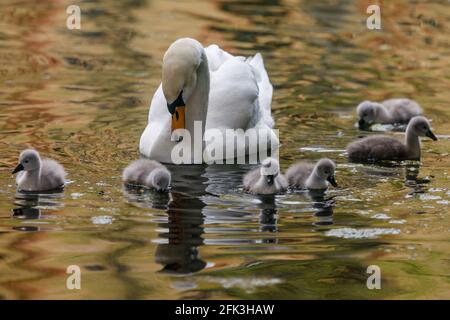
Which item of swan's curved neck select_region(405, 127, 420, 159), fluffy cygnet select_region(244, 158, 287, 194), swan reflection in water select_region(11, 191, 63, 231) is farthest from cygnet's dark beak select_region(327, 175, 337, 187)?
swan reflection in water select_region(11, 191, 63, 231)

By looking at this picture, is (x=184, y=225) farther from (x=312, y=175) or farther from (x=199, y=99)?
(x=199, y=99)

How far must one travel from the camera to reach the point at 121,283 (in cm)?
780

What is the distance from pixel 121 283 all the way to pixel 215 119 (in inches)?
164

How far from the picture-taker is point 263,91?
43.7 feet

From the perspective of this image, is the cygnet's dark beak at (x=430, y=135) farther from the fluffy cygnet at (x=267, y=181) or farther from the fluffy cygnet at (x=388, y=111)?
the fluffy cygnet at (x=267, y=181)

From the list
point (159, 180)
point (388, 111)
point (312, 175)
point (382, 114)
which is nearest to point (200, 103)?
point (159, 180)

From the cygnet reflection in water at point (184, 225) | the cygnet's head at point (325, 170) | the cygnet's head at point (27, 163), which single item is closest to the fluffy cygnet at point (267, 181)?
the cygnet's head at point (325, 170)

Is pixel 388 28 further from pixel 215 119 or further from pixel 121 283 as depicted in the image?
pixel 121 283

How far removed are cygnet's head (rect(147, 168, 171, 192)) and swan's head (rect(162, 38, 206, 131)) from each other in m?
0.90

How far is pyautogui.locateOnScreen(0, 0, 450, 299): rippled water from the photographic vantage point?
26.3 feet

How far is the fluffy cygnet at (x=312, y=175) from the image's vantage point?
10.1 meters

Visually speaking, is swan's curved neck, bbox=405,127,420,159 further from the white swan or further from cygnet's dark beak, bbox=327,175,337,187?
cygnet's dark beak, bbox=327,175,337,187

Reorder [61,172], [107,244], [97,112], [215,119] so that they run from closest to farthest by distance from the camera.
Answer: [107,244] → [61,172] → [215,119] → [97,112]
